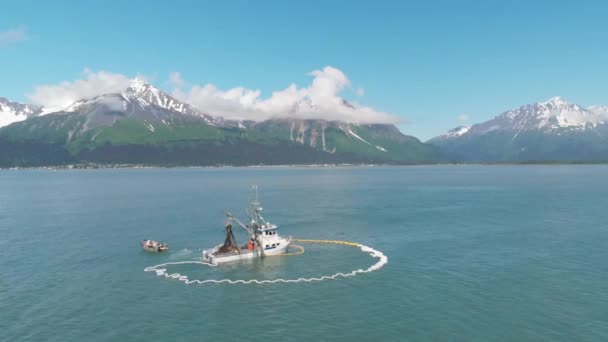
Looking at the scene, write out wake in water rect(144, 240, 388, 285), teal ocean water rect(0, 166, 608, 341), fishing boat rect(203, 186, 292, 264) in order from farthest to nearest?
fishing boat rect(203, 186, 292, 264) → wake in water rect(144, 240, 388, 285) → teal ocean water rect(0, 166, 608, 341)

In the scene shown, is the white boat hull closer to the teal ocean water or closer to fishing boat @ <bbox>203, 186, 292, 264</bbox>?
fishing boat @ <bbox>203, 186, 292, 264</bbox>

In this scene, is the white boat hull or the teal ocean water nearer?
the teal ocean water

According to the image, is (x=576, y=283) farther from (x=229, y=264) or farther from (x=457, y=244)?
(x=229, y=264)

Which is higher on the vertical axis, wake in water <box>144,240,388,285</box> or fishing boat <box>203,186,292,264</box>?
fishing boat <box>203,186,292,264</box>

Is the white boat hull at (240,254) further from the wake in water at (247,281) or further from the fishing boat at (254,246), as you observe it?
the wake in water at (247,281)

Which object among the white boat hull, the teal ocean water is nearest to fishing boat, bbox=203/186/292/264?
the white boat hull

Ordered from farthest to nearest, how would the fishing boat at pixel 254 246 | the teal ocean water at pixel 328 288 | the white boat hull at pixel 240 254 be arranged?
the fishing boat at pixel 254 246, the white boat hull at pixel 240 254, the teal ocean water at pixel 328 288

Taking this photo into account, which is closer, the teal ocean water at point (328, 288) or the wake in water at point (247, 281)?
the teal ocean water at point (328, 288)

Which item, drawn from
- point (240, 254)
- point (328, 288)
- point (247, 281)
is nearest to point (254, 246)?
point (240, 254)

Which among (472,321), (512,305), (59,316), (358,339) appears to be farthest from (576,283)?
(59,316)

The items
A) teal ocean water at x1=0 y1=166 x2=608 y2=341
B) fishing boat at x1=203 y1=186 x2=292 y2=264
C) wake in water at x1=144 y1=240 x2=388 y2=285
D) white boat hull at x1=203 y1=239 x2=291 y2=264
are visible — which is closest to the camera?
teal ocean water at x1=0 y1=166 x2=608 y2=341

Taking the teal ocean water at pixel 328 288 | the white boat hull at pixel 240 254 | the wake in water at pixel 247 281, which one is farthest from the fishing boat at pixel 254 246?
the teal ocean water at pixel 328 288
